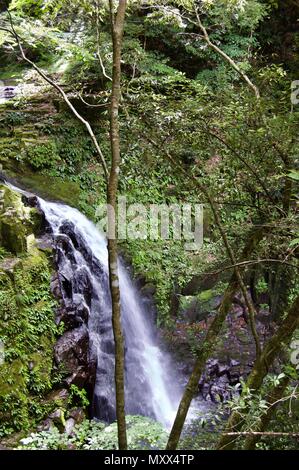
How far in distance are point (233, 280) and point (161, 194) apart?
6.23 m

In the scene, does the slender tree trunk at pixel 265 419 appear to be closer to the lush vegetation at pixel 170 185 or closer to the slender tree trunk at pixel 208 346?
the lush vegetation at pixel 170 185

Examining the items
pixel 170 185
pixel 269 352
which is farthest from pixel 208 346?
pixel 170 185

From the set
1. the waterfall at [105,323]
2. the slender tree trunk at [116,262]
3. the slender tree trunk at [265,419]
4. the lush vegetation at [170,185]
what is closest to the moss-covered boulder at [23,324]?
the lush vegetation at [170,185]

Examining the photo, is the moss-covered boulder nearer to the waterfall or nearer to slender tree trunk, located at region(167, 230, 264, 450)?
the waterfall

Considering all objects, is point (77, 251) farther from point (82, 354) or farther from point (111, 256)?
point (111, 256)

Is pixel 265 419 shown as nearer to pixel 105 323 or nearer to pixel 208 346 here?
pixel 208 346

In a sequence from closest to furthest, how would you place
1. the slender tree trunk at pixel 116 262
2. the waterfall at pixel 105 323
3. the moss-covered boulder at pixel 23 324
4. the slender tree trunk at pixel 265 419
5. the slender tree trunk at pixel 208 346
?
1. the slender tree trunk at pixel 116 262
2. the slender tree trunk at pixel 265 419
3. the slender tree trunk at pixel 208 346
4. the moss-covered boulder at pixel 23 324
5. the waterfall at pixel 105 323

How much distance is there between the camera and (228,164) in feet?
14.7

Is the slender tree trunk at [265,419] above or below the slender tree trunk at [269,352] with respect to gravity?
below

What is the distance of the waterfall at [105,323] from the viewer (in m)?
6.87

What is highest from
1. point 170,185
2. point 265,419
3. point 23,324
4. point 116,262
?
point 170,185

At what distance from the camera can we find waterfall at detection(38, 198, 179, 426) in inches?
270

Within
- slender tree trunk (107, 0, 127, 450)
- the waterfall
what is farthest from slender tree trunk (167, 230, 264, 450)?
the waterfall

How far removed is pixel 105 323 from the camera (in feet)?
24.2
